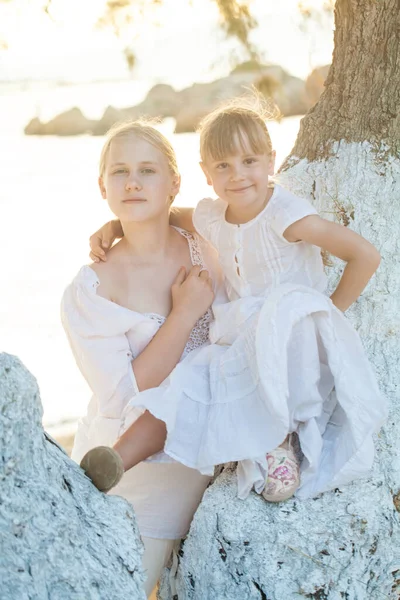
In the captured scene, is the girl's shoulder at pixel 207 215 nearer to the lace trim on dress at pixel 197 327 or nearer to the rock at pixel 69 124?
the lace trim on dress at pixel 197 327

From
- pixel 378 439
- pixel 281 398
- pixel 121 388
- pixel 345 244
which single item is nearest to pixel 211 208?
pixel 345 244

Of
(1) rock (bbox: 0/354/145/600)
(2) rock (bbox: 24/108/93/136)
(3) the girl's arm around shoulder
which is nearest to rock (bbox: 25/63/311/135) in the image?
(2) rock (bbox: 24/108/93/136)

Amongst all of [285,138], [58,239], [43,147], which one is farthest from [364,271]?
[43,147]

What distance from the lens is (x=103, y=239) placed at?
259cm

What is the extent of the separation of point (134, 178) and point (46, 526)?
120 centimetres

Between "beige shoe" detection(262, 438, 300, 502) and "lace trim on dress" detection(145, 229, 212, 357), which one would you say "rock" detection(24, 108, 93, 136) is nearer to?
"lace trim on dress" detection(145, 229, 212, 357)

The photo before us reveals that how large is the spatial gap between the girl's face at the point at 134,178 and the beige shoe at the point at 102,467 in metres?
0.88

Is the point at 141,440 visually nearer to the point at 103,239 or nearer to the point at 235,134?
the point at 103,239

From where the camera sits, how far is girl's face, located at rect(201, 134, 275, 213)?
227 centimetres

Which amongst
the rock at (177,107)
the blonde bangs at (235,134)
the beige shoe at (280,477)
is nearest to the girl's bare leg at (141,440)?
the beige shoe at (280,477)

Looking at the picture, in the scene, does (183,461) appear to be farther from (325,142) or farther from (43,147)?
(43,147)

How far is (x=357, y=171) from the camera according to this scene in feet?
9.18

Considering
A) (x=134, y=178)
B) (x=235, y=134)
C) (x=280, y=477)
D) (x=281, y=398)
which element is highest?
(x=235, y=134)

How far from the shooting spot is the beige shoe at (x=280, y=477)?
2.02m
